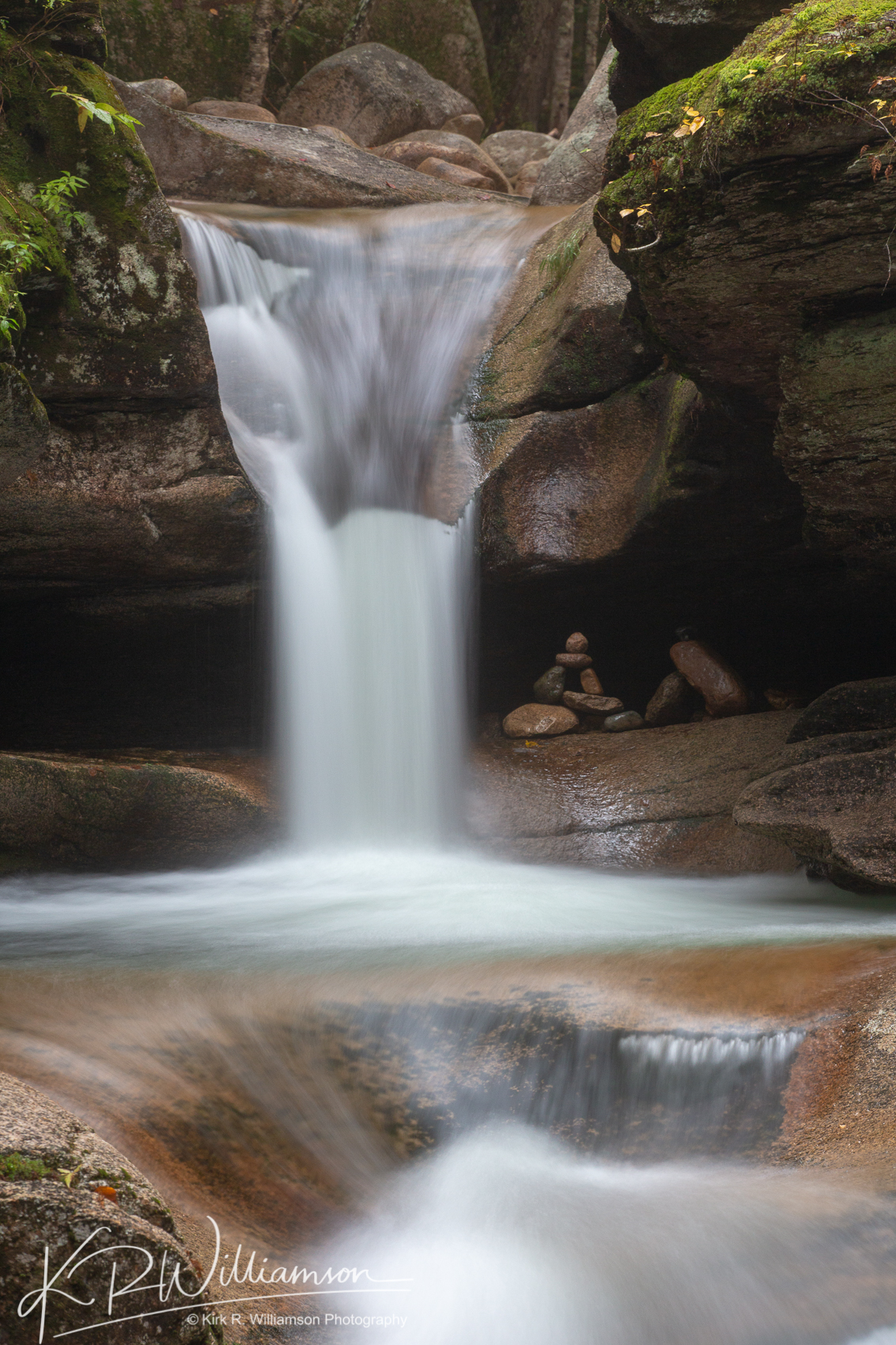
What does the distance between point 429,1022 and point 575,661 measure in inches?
188

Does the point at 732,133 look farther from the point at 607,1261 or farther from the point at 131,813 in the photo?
the point at 131,813

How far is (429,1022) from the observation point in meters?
3.22

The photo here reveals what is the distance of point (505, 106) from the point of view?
17.5m

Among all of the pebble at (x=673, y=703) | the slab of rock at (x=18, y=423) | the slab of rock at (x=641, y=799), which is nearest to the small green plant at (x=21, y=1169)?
the slab of rock at (x=18, y=423)

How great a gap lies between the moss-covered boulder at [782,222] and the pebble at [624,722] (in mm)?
2568

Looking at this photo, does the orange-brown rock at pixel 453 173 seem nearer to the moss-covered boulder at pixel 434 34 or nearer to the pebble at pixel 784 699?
the moss-covered boulder at pixel 434 34

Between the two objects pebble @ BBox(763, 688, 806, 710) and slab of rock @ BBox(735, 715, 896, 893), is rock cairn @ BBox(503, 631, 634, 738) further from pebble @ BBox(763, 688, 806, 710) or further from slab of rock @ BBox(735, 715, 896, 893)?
slab of rock @ BBox(735, 715, 896, 893)

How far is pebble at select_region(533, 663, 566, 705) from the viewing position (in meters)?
7.64

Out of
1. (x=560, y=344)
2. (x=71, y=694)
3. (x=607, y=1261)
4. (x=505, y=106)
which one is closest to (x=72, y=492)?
(x=71, y=694)

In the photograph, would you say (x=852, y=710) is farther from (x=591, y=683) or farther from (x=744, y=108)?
(x=744, y=108)

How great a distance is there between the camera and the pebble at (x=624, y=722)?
7363mm

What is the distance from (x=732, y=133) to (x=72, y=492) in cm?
421

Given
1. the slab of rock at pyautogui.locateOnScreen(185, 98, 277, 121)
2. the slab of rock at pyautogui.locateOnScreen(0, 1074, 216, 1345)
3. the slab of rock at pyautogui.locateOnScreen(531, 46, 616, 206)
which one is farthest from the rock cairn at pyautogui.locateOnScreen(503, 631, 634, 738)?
the slab of rock at pyautogui.locateOnScreen(185, 98, 277, 121)

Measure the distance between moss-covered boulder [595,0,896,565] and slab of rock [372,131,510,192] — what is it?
9099 mm
